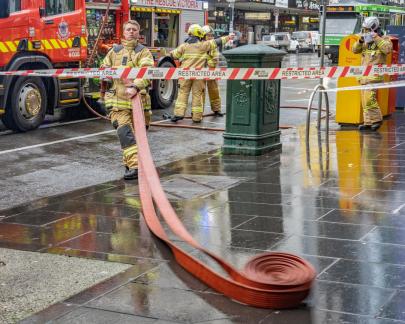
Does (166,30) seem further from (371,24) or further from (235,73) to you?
(235,73)

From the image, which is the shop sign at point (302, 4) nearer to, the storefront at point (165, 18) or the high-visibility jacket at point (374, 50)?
the storefront at point (165, 18)

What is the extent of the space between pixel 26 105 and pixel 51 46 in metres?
1.34

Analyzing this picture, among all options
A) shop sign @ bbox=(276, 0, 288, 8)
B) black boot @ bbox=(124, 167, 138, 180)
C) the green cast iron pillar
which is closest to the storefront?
the green cast iron pillar

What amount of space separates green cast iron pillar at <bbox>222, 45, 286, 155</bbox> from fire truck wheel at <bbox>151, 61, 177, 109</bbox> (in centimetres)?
623

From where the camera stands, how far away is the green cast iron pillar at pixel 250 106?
972 centimetres

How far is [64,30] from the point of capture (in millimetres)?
13789

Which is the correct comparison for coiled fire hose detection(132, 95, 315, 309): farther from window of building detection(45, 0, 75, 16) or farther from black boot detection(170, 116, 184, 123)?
window of building detection(45, 0, 75, 16)

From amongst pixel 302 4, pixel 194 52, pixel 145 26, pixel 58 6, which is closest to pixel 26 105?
pixel 58 6

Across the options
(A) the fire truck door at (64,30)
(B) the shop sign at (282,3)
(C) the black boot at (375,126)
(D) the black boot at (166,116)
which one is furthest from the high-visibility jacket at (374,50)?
(B) the shop sign at (282,3)

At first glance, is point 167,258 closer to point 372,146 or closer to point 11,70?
point 372,146

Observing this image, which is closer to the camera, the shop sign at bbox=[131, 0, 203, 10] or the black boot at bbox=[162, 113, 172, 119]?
the black boot at bbox=[162, 113, 172, 119]

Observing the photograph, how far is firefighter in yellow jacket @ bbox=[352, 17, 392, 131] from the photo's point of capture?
1176cm

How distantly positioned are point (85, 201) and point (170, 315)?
3.41 m

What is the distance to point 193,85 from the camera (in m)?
13.8
